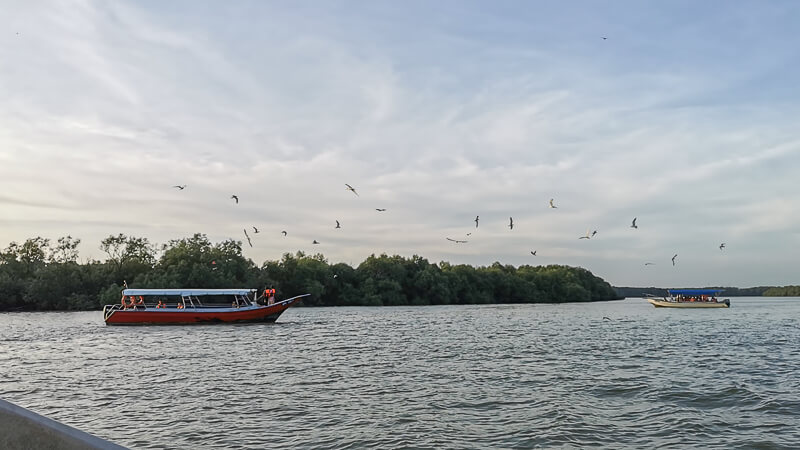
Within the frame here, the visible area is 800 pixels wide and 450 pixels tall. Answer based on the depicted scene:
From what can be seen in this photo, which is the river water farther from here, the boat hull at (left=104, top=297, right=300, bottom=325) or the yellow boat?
the yellow boat

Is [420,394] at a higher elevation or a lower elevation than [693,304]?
lower

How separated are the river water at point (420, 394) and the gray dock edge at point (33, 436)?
9174 mm

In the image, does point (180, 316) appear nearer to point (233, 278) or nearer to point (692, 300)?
point (233, 278)

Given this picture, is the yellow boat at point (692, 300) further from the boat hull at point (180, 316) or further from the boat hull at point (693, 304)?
the boat hull at point (180, 316)

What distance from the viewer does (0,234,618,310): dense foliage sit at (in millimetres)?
95812

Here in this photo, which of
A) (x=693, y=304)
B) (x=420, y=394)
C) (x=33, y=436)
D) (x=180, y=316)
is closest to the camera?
(x=33, y=436)

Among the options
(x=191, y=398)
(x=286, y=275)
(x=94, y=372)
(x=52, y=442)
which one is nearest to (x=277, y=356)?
(x=94, y=372)

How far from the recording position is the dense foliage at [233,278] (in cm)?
9581

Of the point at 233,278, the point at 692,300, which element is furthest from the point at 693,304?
the point at 233,278

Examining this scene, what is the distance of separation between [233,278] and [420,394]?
8988cm

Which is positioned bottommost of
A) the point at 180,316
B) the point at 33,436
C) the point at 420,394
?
the point at 420,394

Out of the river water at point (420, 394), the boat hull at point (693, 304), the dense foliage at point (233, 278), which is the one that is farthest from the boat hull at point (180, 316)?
the boat hull at point (693, 304)

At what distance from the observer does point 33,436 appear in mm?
3277

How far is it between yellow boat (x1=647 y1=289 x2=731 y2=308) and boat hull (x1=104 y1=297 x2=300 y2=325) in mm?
65347
